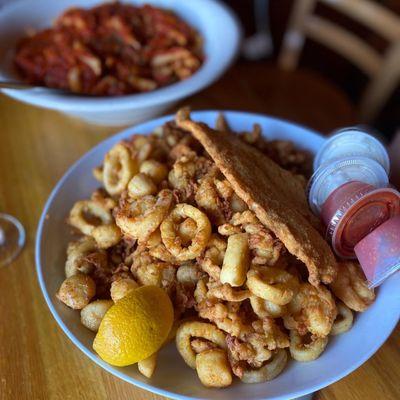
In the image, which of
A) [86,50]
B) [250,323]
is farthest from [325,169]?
[86,50]

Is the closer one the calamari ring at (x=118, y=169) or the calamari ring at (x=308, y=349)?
the calamari ring at (x=308, y=349)

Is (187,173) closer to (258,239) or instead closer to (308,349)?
(258,239)

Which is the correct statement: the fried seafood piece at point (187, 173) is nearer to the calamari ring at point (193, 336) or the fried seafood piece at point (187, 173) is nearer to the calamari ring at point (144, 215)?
the calamari ring at point (144, 215)

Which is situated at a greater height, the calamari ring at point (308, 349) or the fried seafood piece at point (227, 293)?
the fried seafood piece at point (227, 293)

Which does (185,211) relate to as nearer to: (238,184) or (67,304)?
(238,184)

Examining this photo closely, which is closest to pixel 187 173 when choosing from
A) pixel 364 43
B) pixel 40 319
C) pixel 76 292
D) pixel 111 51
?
pixel 76 292

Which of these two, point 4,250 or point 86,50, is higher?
point 86,50

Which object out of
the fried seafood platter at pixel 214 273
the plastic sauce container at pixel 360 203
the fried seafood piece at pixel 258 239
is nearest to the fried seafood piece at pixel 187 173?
the fried seafood platter at pixel 214 273
